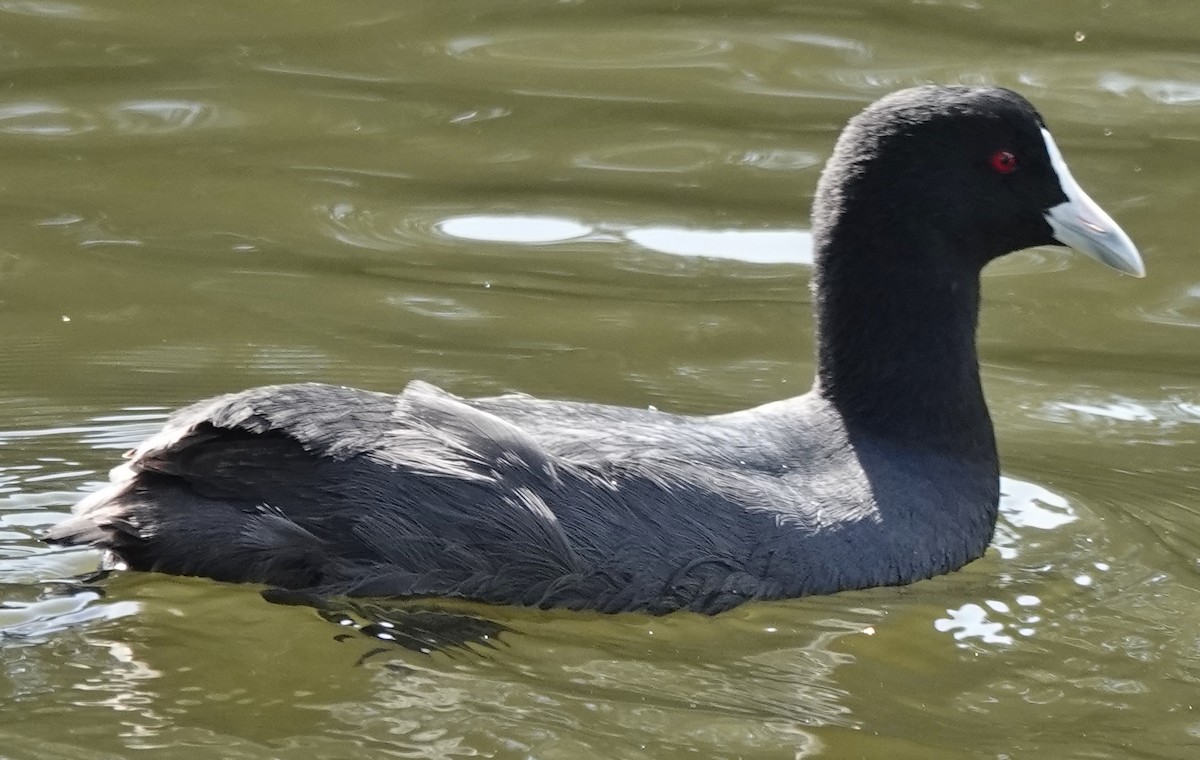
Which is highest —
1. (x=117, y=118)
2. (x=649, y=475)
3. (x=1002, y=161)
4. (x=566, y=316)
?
(x=1002, y=161)

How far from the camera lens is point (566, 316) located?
650 centimetres

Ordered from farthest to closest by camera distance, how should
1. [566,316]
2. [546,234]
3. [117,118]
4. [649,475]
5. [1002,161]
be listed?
1. [117,118]
2. [546,234]
3. [566,316]
4. [1002,161]
5. [649,475]

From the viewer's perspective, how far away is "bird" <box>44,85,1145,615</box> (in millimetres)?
4328

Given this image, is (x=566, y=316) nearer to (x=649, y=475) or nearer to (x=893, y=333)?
(x=893, y=333)

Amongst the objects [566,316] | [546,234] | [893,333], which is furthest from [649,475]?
[546,234]

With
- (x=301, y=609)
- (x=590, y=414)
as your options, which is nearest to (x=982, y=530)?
(x=590, y=414)

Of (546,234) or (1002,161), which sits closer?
(1002,161)

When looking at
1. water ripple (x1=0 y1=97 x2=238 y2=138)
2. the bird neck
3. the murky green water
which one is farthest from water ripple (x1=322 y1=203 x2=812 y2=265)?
the bird neck

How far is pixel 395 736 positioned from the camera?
3891 mm

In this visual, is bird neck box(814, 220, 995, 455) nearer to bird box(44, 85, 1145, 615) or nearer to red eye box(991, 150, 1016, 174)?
bird box(44, 85, 1145, 615)

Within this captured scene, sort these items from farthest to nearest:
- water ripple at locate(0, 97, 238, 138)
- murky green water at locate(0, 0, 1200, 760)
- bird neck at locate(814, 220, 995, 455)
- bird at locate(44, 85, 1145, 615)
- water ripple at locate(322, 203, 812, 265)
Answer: water ripple at locate(0, 97, 238, 138) → water ripple at locate(322, 203, 812, 265) → bird neck at locate(814, 220, 995, 455) → bird at locate(44, 85, 1145, 615) → murky green water at locate(0, 0, 1200, 760)

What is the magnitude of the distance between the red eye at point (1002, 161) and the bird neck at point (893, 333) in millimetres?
229

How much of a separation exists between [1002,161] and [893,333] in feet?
1.66

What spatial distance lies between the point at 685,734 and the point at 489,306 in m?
2.78
